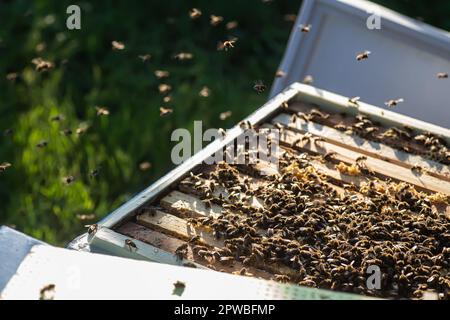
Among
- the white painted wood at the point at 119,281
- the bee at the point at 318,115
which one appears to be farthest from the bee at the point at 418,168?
the white painted wood at the point at 119,281

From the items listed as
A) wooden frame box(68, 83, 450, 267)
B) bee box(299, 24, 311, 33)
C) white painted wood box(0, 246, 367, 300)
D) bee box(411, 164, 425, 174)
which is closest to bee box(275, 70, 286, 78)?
bee box(299, 24, 311, 33)

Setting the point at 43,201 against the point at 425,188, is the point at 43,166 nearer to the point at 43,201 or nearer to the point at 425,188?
the point at 43,201

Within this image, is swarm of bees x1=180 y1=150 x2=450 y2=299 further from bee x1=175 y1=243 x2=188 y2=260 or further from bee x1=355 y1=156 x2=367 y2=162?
bee x1=355 y1=156 x2=367 y2=162

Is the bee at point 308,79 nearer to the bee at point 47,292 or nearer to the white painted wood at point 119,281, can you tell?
the white painted wood at point 119,281

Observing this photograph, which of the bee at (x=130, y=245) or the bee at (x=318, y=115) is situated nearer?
the bee at (x=130, y=245)

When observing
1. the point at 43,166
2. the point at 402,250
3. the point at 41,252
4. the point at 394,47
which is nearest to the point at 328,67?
the point at 394,47

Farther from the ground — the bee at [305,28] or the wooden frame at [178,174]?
the bee at [305,28]

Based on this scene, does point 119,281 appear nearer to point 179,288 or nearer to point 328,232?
point 179,288
